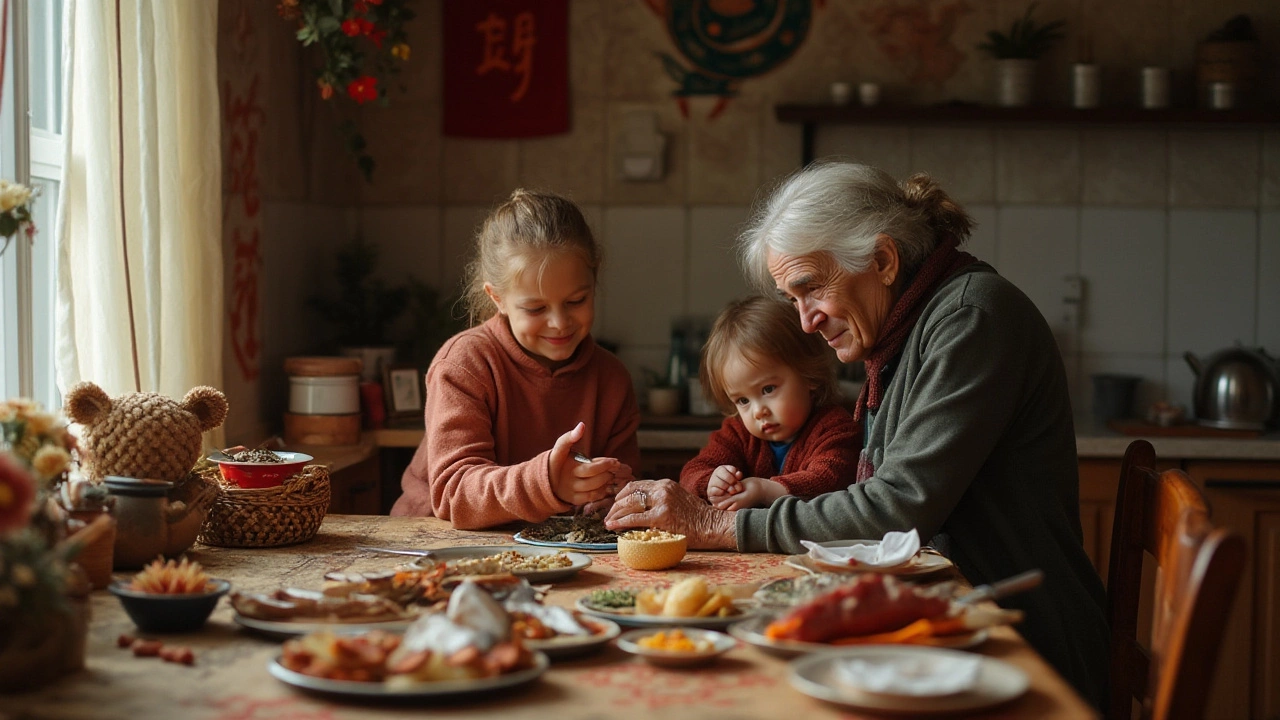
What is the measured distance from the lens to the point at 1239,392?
11.4 feet

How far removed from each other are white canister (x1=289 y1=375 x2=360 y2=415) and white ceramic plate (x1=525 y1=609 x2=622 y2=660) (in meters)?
2.11

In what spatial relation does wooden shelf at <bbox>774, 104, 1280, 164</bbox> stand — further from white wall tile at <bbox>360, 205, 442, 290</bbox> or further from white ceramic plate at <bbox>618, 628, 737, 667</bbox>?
white ceramic plate at <bbox>618, 628, 737, 667</bbox>

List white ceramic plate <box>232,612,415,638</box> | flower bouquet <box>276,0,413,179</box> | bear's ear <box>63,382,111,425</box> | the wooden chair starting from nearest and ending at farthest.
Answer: the wooden chair
white ceramic plate <box>232,612,415,638</box>
bear's ear <box>63,382,111,425</box>
flower bouquet <box>276,0,413,179</box>

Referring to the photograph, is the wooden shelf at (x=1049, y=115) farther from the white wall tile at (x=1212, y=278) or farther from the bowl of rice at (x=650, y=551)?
the bowl of rice at (x=650, y=551)

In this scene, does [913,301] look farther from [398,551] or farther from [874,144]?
[874,144]

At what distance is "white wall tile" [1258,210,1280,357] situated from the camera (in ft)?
12.7

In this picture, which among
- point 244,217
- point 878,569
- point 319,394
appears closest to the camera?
point 878,569

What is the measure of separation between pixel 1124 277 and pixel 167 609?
3314 mm

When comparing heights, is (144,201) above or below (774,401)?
above

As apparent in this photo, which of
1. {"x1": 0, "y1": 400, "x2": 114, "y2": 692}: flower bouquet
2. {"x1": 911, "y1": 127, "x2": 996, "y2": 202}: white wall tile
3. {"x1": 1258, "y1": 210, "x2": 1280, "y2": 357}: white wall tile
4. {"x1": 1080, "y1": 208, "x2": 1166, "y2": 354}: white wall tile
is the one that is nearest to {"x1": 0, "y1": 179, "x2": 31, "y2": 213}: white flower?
{"x1": 0, "y1": 400, "x2": 114, "y2": 692}: flower bouquet

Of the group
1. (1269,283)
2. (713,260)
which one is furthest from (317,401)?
(1269,283)

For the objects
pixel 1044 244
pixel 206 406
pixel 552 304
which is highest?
pixel 1044 244

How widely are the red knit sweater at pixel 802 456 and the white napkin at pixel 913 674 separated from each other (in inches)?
39.1

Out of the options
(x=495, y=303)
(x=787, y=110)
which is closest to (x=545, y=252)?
(x=495, y=303)
